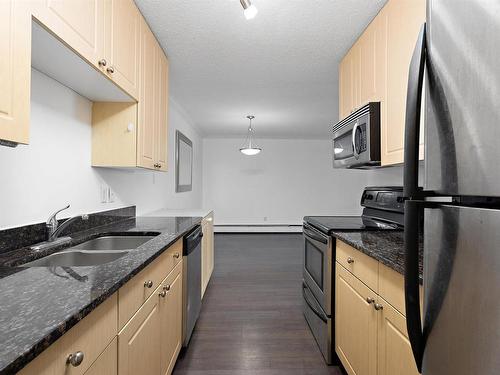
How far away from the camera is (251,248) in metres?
5.22

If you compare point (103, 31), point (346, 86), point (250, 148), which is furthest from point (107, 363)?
point (250, 148)

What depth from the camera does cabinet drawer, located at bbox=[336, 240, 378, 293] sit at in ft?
4.35

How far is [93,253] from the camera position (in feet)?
5.01

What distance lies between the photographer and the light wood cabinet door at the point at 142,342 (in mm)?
971

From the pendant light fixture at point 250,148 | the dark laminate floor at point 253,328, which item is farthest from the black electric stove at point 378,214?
the pendant light fixture at point 250,148


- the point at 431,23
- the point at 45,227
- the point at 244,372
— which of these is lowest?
the point at 244,372

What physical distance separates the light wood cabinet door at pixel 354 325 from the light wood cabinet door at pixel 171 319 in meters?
1.02

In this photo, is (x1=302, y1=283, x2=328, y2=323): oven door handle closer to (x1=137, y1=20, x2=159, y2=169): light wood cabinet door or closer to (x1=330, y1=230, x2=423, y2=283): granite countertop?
(x1=330, y1=230, x2=423, y2=283): granite countertop

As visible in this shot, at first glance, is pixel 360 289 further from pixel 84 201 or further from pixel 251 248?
pixel 251 248

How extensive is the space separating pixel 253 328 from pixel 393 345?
4.57 ft

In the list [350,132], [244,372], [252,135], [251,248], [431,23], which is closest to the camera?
[431,23]

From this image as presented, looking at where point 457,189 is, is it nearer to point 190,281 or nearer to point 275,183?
point 190,281

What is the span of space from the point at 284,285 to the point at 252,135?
A: 3887 mm

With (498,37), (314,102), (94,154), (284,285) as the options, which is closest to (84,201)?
(94,154)
